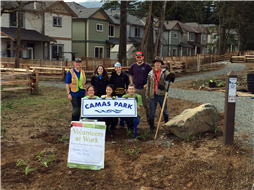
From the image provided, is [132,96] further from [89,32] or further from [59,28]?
[89,32]

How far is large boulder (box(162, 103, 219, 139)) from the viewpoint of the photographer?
632 cm

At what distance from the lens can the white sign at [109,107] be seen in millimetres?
6270

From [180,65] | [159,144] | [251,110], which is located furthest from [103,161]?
[180,65]

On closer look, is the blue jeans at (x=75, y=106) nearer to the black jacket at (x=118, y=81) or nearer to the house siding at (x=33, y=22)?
the black jacket at (x=118, y=81)

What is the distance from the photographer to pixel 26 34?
2853cm

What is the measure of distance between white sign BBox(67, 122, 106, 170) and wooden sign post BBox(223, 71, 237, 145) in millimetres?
2246

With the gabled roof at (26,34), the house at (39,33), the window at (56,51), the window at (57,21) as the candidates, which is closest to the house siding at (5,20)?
the house at (39,33)

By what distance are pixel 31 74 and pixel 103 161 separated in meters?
9.51

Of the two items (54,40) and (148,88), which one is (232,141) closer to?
(148,88)

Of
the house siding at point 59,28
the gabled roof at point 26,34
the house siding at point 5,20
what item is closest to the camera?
the gabled roof at point 26,34

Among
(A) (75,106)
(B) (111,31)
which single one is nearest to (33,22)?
(B) (111,31)

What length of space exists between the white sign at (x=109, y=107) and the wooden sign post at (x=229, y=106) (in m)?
1.88

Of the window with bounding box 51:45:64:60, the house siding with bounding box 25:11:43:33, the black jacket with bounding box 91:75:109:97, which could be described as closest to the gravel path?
the black jacket with bounding box 91:75:109:97

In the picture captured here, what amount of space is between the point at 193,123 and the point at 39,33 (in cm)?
2657
